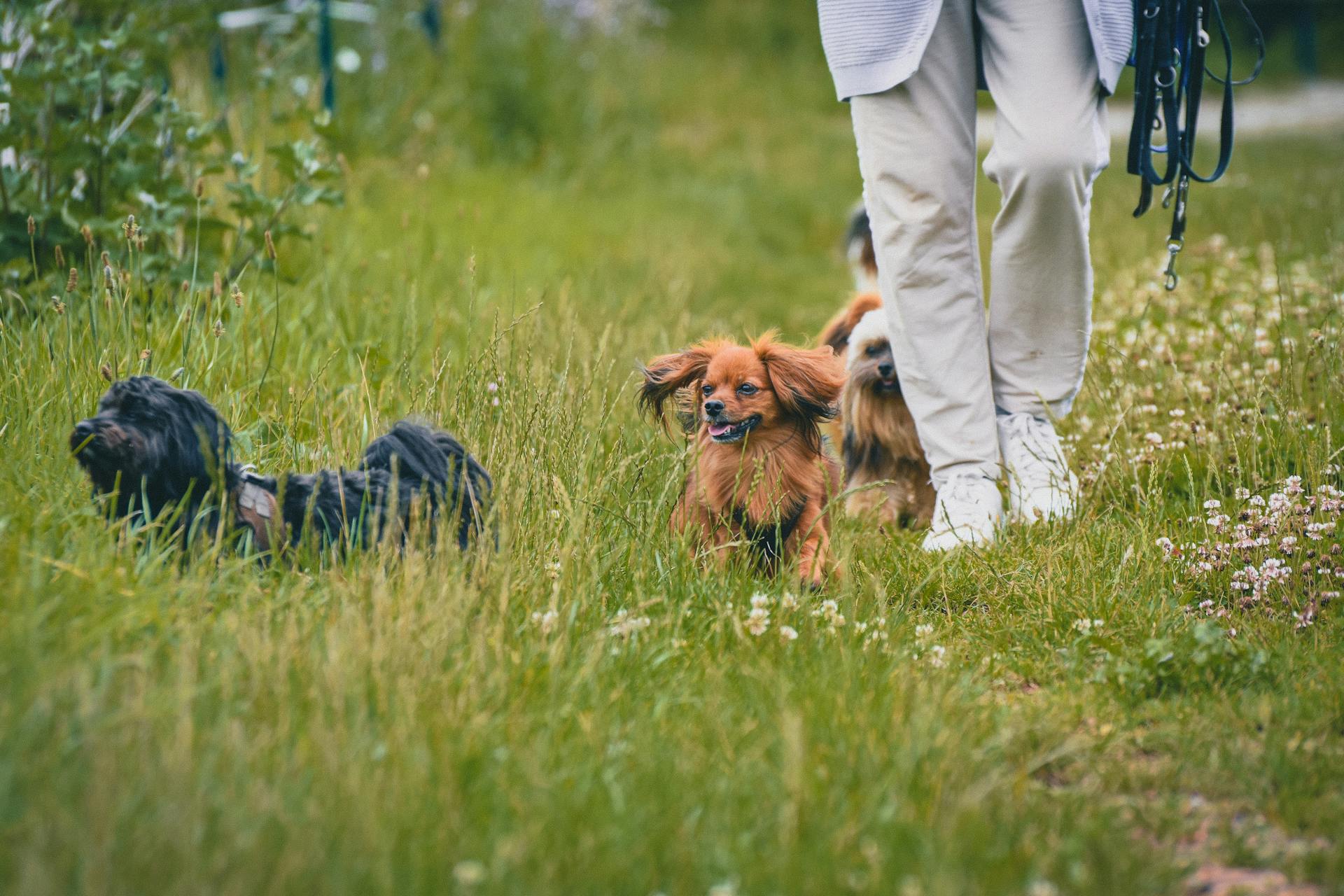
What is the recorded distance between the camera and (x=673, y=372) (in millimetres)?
3363

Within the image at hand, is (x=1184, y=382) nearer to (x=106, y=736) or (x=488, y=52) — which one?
(x=106, y=736)

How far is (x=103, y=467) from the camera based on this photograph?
2.44 m

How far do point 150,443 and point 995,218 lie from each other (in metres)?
2.34

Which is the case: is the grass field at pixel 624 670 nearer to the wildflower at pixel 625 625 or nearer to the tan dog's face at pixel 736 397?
the wildflower at pixel 625 625

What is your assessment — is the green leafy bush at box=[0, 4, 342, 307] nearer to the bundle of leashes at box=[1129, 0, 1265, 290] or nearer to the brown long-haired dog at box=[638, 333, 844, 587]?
the brown long-haired dog at box=[638, 333, 844, 587]

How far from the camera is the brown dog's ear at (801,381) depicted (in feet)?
10.5

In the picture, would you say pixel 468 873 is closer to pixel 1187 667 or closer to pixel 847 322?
pixel 1187 667

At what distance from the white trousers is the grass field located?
379 mm

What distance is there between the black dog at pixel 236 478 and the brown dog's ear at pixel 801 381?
2.88 ft

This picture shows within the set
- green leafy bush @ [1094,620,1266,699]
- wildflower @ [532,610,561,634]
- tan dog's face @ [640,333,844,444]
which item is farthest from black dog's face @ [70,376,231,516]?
green leafy bush @ [1094,620,1266,699]

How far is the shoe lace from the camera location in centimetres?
365

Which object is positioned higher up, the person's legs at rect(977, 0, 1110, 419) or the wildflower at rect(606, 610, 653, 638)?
the person's legs at rect(977, 0, 1110, 419)

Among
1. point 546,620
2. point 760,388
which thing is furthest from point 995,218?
point 546,620

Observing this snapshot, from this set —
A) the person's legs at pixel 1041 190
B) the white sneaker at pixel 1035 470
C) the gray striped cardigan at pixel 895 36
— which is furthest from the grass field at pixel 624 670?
the gray striped cardigan at pixel 895 36
